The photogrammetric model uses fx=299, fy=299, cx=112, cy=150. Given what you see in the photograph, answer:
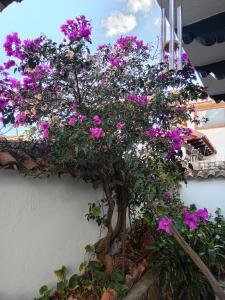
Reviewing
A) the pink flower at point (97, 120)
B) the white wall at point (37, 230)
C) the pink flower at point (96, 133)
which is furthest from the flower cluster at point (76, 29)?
the white wall at point (37, 230)

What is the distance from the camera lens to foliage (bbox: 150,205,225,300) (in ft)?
11.8

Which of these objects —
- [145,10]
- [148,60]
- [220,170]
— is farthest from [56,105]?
[220,170]

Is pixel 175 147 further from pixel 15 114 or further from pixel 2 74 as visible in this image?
pixel 2 74

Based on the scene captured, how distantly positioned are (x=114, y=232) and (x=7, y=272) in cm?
158

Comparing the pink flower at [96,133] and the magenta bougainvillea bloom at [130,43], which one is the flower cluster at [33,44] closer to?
the magenta bougainvillea bloom at [130,43]

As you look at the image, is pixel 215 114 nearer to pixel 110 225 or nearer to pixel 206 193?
pixel 206 193

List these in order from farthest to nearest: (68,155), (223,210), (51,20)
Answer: (223,210) < (51,20) < (68,155)

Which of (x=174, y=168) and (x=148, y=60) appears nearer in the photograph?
(x=174, y=168)

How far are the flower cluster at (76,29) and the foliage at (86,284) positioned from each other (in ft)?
8.82

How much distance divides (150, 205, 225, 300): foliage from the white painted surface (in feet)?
10.4

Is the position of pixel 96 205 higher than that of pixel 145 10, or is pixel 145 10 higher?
pixel 145 10

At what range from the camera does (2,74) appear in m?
3.71

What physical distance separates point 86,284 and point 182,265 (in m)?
1.25

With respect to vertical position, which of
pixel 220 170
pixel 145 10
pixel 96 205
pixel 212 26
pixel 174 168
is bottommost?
pixel 96 205
